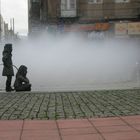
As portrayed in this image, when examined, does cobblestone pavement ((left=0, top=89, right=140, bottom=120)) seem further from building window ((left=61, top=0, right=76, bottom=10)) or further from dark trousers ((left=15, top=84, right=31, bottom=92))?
building window ((left=61, top=0, right=76, bottom=10))

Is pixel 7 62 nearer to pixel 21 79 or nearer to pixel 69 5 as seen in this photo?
pixel 21 79

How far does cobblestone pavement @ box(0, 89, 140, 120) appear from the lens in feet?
33.4

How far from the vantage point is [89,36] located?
46.5 metres

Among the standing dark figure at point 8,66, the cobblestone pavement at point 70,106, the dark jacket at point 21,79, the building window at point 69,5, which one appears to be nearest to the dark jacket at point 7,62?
the standing dark figure at point 8,66

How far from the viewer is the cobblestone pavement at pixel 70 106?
10180 millimetres

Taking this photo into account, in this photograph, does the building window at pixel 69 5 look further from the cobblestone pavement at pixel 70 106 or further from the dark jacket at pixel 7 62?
the cobblestone pavement at pixel 70 106

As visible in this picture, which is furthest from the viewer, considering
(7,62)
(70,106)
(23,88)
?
(7,62)

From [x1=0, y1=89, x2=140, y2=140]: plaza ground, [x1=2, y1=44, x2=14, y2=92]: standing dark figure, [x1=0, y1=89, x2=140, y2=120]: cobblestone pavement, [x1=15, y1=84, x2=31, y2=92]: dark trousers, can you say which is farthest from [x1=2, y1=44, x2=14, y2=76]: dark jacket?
[x1=0, y1=89, x2=140, y2=140]: plaza ground

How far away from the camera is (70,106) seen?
38.7ft

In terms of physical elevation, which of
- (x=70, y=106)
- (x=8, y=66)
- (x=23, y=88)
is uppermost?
(x=8, y=66)

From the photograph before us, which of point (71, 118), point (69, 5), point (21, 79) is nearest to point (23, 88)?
point (21, 79)

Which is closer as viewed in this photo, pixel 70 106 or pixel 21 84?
pixel 70 106

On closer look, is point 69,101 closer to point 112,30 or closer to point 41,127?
point 41,127

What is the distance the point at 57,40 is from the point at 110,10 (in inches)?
246
